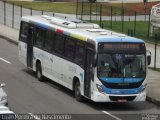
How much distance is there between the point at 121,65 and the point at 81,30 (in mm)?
3336

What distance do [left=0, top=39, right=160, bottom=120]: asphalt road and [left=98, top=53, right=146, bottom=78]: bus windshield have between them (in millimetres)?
1301

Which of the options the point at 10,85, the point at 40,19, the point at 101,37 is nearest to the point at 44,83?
the point at 10,85

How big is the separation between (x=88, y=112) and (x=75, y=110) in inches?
18.9

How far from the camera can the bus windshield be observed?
22.9 m

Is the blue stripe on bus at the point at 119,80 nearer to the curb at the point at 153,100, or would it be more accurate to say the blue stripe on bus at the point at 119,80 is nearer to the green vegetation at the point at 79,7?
the curb at the point at 153,100

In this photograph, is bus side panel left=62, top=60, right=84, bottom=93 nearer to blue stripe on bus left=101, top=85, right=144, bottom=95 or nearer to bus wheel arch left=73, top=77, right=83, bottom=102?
bus wheel arch left=73, top=77, right=83, bottom=102

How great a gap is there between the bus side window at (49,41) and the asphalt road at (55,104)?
1.55m

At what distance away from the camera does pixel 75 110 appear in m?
22.4

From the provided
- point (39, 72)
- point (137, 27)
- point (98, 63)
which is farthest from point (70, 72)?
point (137, 27)

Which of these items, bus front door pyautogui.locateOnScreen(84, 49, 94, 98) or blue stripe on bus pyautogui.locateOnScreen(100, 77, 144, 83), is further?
bus front door pyautogui.locateOnScreen(84, 49, 94, 98)

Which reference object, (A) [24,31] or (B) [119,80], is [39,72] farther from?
(B) [119,80]

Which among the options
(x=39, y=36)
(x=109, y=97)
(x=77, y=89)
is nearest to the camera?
(x=109, y=97)

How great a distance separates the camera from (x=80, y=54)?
24281 mm

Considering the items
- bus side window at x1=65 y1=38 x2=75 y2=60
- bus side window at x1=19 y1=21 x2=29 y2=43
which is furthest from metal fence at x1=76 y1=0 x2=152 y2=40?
bus side window at x1=65 y1=38 x2=75 y2=60
